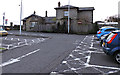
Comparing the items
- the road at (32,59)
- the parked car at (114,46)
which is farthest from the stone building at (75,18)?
the parked car at (114,46)

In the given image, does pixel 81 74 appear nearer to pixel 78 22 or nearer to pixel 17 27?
pixel 78 22

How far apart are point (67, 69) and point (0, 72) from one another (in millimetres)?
2726

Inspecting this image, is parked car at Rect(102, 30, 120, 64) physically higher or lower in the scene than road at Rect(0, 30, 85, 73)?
higher

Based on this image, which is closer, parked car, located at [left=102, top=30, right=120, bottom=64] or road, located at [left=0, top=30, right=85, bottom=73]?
road, located at [left=0, top=30, right=85, bottom=73]

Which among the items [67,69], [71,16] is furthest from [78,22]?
[67,69]

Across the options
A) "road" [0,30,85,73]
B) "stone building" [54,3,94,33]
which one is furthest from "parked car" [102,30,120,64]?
"stone building" [54,3,94,33]

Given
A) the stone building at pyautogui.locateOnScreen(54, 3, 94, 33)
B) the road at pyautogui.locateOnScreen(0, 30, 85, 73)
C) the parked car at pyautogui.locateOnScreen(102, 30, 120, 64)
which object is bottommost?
the road at pyautogui.locateOnScreen(0, 30, 85, 73)

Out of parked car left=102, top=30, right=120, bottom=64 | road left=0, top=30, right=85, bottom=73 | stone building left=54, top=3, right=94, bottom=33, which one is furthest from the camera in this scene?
stone building left=54, top=3, right=94, bottom=33

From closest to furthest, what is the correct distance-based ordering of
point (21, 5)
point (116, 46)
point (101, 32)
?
point (116, 46) < point (101, 32) < point (21, 5)

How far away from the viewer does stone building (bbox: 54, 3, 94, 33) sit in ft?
100

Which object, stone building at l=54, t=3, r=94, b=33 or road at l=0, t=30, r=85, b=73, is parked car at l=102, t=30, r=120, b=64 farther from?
stone building at l=54, t=3, r=94, b=33

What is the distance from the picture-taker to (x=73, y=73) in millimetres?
5012

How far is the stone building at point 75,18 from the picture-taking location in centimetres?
3048

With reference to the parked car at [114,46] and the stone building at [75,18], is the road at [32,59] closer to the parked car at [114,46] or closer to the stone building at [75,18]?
the parked car at [114,46]
